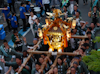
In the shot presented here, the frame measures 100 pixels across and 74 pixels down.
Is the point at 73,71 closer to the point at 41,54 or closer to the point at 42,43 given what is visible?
the point at 41,54

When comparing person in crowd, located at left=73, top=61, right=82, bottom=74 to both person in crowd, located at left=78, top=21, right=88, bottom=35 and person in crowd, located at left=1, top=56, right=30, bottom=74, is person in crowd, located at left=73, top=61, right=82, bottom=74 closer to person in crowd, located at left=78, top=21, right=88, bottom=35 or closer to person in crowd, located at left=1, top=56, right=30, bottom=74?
person in crowd, located at left=1, top=56, right=30, bottom=74

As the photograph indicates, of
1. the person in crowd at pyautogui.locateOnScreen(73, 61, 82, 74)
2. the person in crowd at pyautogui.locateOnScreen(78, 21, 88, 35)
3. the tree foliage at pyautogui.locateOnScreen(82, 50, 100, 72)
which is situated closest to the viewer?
the tree foliage at pyautogui.locateOnScreen(82, 50, 100, 72)

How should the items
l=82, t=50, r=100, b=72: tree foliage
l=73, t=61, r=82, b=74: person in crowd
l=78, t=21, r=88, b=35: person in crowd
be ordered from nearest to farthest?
l=82, t=50, r=100, b=72: tree foliage → l=73, t=61, r=82, b=74: person in crowd → l=78, t=21, r=88, b=35: person in crowd

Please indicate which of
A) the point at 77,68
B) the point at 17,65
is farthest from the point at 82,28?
the point at 17,65

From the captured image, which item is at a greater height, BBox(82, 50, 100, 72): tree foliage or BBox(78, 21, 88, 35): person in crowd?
BBox(82, 50, 100, 72): tree foliage

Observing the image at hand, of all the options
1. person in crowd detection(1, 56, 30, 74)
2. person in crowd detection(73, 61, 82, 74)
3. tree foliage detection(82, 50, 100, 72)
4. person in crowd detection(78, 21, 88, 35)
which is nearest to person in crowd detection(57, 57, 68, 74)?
person in crowd detection(73, 61, 82, 74)

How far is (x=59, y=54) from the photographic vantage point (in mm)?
5074

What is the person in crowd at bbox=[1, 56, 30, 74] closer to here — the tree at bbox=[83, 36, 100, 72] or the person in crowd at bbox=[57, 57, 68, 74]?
the person in crowd at bbox=[57, 57, 68, 74]

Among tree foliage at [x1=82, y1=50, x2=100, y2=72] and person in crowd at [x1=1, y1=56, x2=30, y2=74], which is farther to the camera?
person in crowd at [x1=1, y1=56, x2=30, y2=74]

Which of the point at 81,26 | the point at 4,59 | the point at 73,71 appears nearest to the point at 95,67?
the point at 73,71

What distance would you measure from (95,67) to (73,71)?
1587 mm

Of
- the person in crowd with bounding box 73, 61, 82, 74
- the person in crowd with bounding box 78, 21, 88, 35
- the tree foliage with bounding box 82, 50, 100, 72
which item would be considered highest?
the tree foliage with bounding box 82, 50, 100, 72

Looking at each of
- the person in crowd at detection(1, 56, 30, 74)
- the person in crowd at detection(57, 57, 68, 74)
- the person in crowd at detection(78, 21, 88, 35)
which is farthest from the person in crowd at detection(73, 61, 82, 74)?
the person in crowd at detection(78, 21, 88, 35)

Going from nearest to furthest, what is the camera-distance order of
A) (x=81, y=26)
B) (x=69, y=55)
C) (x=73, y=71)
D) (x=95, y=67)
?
(x=95, y=67)
(x=73, y=71)
(x=69, y=55)
(x=81, y=26)
